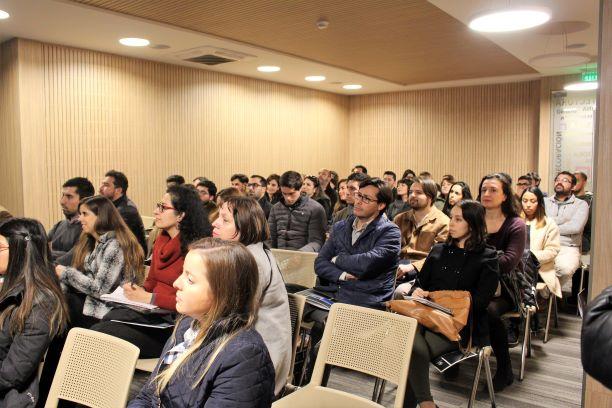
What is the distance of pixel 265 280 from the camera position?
2.52m

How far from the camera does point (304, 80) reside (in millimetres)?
10180

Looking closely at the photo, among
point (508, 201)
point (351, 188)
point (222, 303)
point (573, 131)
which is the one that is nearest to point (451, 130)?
point (573, 131)

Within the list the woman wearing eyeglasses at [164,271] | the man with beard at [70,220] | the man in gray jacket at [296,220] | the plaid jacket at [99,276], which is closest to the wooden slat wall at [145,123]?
the man with beard at [70,220]

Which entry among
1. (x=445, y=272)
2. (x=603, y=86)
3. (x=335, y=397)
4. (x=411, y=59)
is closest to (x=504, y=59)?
(x=411, y=59)

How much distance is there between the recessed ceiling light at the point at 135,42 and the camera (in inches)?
265

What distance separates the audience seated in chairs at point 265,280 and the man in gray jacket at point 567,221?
3895 millimetres

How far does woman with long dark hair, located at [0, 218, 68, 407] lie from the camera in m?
2.36

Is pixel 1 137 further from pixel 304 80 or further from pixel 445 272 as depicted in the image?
pixel 445 272

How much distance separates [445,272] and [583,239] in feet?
11.7

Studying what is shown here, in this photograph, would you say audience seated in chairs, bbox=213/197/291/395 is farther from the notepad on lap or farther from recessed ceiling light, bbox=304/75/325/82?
recessed ceiling light, bbox=304/75/325/82

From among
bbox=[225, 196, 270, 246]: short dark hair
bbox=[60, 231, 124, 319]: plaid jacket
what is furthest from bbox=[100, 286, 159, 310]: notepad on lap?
bbox=[225, 196, 270, 246]: short dark hair

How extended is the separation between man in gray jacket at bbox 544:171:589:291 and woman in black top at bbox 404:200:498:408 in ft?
8.07

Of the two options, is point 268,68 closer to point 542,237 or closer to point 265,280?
point 542,237

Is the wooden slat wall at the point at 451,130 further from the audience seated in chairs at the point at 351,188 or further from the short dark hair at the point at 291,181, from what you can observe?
the short dark hair at the point at 291,181
